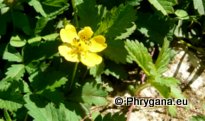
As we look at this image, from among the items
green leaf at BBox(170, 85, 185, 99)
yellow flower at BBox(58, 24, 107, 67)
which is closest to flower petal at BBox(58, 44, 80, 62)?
yellow flower at BBox(58, 24, 107, 67)

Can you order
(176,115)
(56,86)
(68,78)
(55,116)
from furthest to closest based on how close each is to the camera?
(176,115) < (68,78) < (56,86) < (55,116)

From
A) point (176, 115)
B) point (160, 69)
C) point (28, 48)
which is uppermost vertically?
point (28, 48)

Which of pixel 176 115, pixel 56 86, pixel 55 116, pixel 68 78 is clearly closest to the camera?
pixel 55 116

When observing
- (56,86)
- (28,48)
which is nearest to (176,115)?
(56,86)

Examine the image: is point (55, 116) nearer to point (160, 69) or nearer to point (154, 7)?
point (160, 69)

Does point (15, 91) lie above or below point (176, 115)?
above

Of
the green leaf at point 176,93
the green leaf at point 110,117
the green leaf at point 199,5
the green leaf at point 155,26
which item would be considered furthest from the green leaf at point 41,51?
the green leaf at point 199,5

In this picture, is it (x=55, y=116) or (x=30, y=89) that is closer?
(x=55, y=116)
